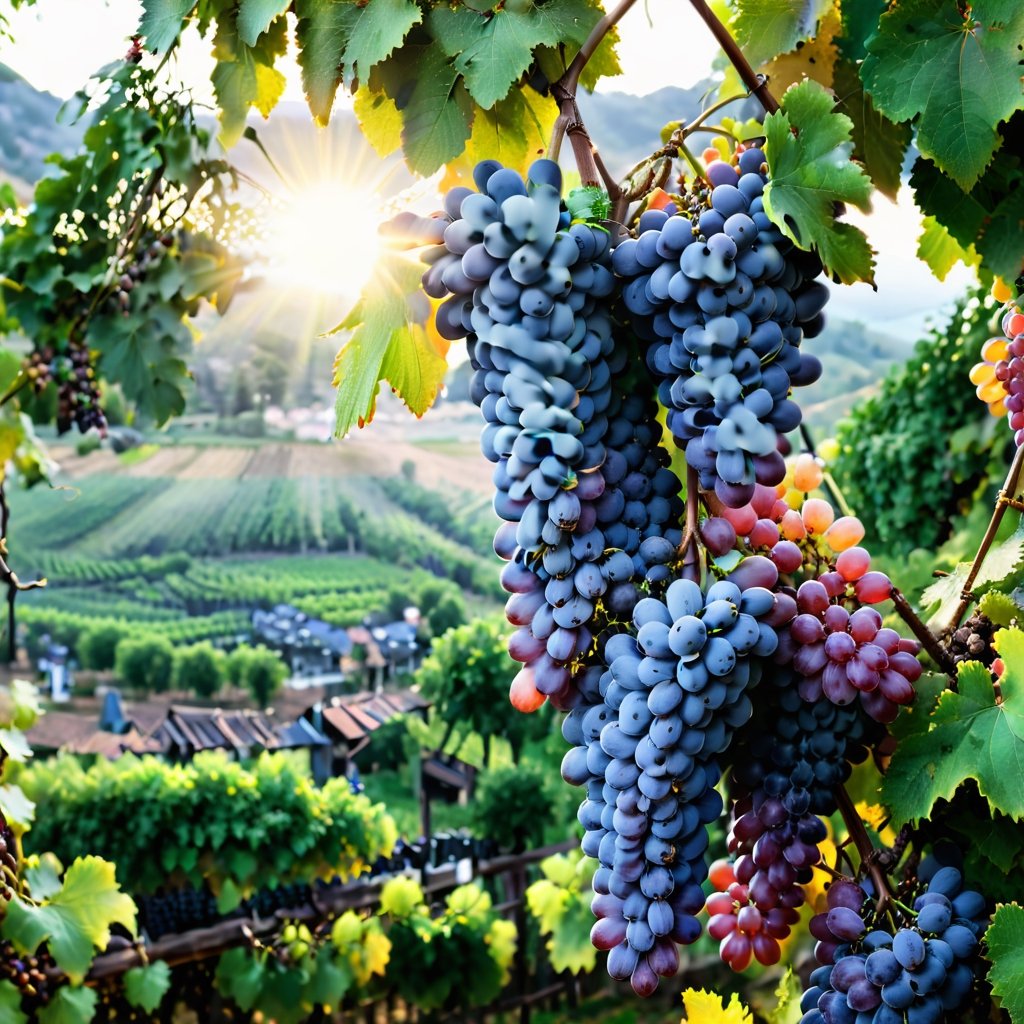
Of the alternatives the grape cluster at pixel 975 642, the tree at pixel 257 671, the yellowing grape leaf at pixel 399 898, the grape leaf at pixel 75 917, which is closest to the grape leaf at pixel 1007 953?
the grape cluster at pixel 975 642

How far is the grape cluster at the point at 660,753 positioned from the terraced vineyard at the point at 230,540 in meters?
2.01

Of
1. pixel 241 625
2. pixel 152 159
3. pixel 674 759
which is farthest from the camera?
pixel 241 625

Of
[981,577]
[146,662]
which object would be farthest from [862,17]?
[146,662]

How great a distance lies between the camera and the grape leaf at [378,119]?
58 cm

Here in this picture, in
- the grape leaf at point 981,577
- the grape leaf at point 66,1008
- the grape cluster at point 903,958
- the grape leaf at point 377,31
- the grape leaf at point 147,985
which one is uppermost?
the grape leaf at point 377,31

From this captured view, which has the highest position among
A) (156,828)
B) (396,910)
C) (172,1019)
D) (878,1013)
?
(878,1013)

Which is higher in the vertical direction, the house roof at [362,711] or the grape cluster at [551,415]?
the grape cluster at [551,415]

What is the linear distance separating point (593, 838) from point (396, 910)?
66.6 inches

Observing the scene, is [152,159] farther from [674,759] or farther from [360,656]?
[360,656]

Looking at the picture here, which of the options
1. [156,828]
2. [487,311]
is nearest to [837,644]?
[487,311]

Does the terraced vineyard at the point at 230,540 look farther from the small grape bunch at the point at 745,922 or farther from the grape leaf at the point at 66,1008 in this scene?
the small grape bunch at the point at 745,922

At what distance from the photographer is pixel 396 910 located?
6.64 feet

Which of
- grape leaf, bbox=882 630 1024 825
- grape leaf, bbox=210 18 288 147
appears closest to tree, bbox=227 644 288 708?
grape leaf, bbox=210 18 288 147

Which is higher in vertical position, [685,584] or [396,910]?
[685,584]
